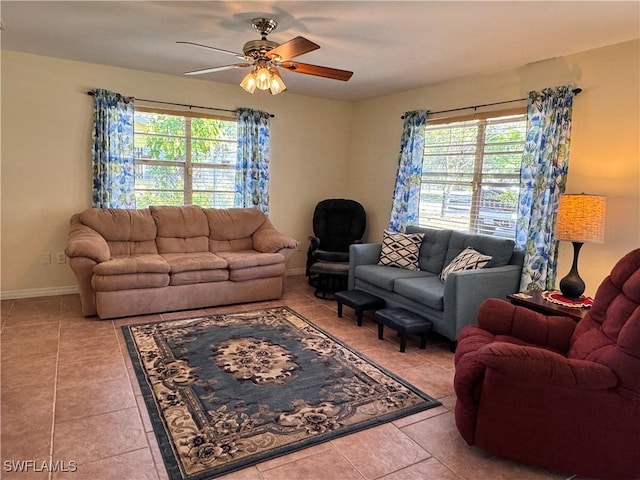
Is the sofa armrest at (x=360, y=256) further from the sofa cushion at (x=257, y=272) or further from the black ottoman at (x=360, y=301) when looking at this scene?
the sofa cushion at (x=257, y=272)

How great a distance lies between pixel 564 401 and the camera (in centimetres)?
199

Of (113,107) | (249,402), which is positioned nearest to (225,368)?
(249,402)

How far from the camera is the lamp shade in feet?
10.0

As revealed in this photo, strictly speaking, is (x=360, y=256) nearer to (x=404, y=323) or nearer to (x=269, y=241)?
(x=269, y=241)

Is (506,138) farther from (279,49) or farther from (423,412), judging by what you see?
(423,412)

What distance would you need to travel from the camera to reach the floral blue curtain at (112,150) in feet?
15.2

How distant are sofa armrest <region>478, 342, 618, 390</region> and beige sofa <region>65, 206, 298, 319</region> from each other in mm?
3039

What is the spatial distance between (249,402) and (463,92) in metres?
3.77

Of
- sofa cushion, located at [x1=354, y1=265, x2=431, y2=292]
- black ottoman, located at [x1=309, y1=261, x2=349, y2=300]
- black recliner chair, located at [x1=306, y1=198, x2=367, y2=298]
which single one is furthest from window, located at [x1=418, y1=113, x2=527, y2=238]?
black ottoman, located at [x1=309, y1=261, x2=349, y2=300]

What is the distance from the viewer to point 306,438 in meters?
2.30

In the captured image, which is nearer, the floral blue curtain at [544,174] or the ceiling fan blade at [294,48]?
the ceiling fan blade at [294,48]

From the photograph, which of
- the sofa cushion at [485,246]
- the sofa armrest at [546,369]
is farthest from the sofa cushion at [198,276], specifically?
the sofa armrest at [546,369]

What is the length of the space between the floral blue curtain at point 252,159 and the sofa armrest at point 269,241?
0.47 meters

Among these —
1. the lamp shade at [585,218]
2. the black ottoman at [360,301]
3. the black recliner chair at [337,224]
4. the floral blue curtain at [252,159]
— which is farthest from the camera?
the black recliner chair at [337,224]
